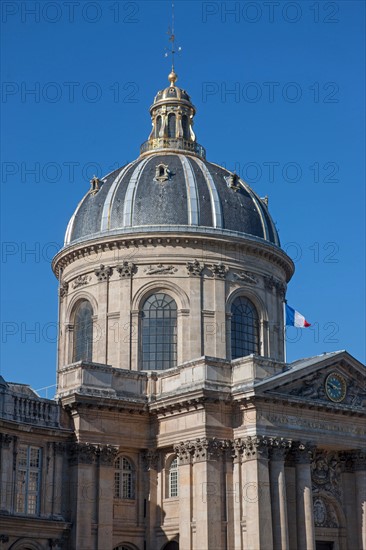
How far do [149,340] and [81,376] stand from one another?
7590 millimetres

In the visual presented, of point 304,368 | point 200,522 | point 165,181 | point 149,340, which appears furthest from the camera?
point 165,181

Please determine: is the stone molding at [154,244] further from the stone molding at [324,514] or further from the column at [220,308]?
the stone molding at [324,514]

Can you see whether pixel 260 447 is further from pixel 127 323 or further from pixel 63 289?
pixel 63 289

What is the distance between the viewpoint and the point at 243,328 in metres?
53.2

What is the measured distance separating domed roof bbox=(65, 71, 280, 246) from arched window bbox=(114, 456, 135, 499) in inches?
509

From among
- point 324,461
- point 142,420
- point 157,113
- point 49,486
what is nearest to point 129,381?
point 142,420

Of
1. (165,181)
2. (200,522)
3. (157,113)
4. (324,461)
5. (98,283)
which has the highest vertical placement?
(157,113)

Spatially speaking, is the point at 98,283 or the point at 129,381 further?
the point at 98,283

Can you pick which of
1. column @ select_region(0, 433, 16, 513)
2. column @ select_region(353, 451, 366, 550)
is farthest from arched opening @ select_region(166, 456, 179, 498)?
column @ select_region(353, 451, 366, 550)

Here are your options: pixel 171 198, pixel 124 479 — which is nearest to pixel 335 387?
pixel 124 479

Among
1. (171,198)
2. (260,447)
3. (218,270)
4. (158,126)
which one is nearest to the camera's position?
(260,447)

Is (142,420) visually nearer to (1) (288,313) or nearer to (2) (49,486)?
(2) (49,486)

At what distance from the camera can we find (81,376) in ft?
146

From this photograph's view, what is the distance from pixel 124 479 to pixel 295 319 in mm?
14124
